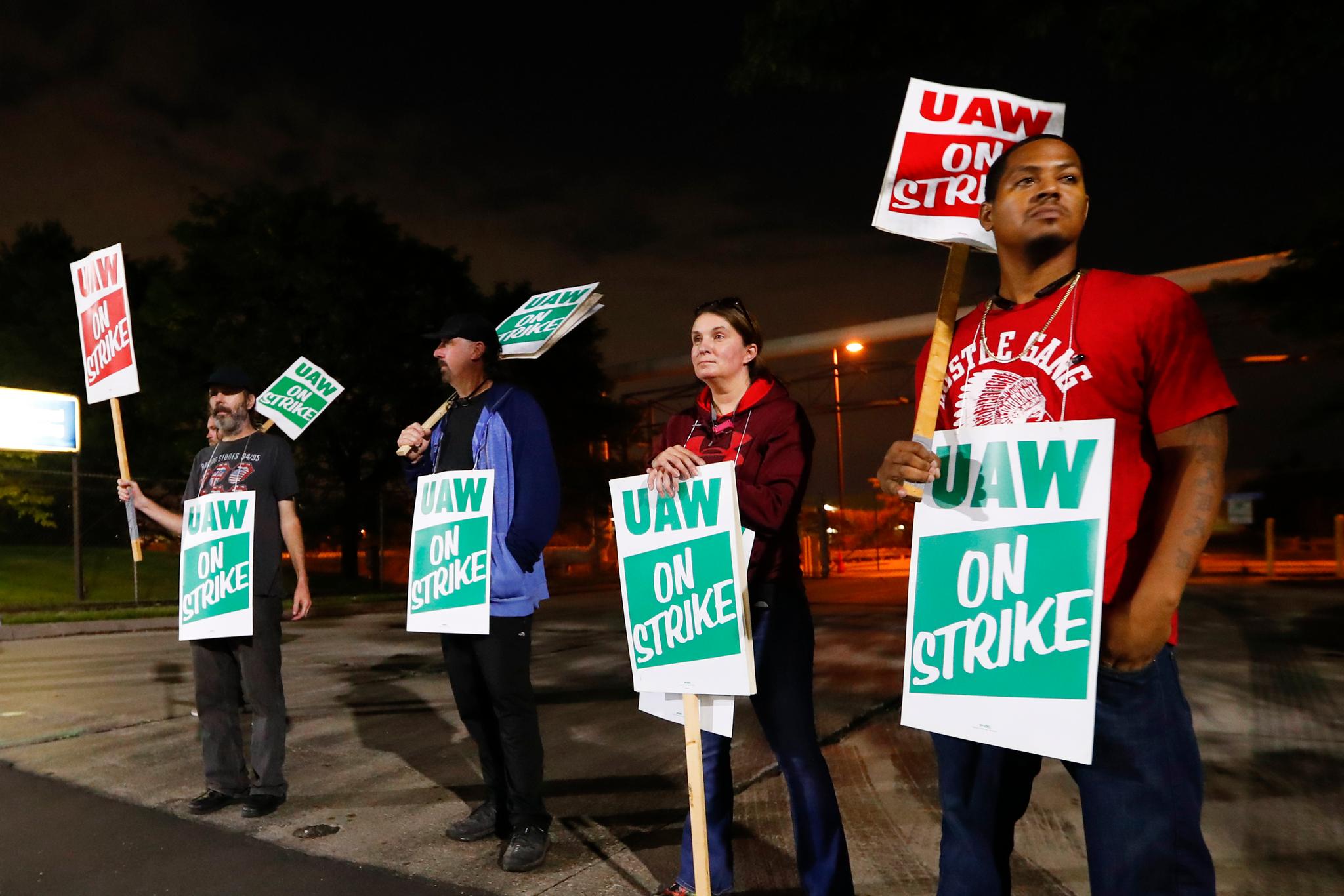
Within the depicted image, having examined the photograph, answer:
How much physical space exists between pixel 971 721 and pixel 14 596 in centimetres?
2220

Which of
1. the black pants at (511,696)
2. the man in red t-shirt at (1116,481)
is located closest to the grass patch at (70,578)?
the black pants at (511,696)

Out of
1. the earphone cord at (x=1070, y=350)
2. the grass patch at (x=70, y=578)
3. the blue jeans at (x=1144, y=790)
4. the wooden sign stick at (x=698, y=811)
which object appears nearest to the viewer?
the blue jeans at (x=1144, y=790)

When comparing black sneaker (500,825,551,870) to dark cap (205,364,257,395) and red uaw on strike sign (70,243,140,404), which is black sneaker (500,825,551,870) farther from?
red uaw on strike sign (70,243,140,404)

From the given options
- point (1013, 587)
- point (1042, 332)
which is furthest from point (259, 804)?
point (1042, 332)

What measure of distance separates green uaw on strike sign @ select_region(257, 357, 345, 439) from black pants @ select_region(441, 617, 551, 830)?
3.90 m

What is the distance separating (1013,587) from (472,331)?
278 centimetres

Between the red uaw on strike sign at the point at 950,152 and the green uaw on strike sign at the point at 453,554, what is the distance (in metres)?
2.12

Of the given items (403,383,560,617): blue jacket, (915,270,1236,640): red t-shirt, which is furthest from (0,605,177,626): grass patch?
(915,270,1236,640): red t-shirt

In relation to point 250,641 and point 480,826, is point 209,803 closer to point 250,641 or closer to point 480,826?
point 250,641

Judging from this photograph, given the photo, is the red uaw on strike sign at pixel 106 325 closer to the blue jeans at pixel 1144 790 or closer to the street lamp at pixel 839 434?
the blue jeans at pixel 1144 790

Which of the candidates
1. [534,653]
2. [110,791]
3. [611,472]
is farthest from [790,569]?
[611,472]

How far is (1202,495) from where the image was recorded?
190 cm

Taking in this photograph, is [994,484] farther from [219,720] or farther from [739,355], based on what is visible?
[219,720]

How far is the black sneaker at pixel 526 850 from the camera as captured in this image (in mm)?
3748
